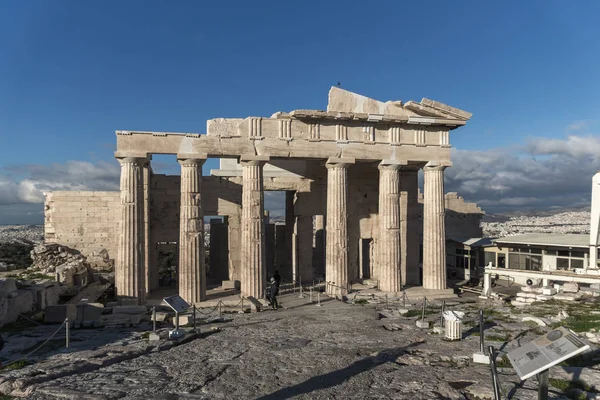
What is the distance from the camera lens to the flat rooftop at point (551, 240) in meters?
23.8

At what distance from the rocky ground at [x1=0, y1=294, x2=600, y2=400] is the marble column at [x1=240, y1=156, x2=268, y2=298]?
20.1ft

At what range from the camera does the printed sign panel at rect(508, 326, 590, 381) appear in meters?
5.77


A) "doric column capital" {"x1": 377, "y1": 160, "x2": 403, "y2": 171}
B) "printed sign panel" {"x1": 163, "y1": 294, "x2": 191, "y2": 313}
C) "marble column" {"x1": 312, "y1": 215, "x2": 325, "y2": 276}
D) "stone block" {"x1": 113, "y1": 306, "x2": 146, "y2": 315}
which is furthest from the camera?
"marble column" {"x1": 312, "y1": 215, "x2": 325, "y2": 276}

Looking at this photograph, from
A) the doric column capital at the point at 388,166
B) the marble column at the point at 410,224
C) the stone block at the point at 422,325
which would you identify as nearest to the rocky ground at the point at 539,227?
the marble column at the point at 410,224

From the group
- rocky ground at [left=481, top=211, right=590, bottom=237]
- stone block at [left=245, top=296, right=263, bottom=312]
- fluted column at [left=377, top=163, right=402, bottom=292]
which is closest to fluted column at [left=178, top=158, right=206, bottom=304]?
stone block at [left=245, top=296, right=263, bottom=312]

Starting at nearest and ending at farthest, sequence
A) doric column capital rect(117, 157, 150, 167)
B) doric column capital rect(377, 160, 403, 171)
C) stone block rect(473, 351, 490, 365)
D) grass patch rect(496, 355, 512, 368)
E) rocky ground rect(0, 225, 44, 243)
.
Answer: grass patch rect(496, 355, 512, 368), stone block rect(473, 351, 490, 365), doric column capital rect(117, 157, 150, 167), doric column capital rect(377, 160, 403, 171), rocky ground rect(0, 225, 44, 243)

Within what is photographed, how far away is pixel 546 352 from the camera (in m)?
6.15

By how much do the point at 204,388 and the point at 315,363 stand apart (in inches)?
110

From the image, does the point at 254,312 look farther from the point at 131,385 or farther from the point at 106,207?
the point at 106,207

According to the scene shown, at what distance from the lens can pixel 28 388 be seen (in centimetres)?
806

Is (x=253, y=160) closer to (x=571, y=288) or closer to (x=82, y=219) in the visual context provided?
(x=82, y=219)

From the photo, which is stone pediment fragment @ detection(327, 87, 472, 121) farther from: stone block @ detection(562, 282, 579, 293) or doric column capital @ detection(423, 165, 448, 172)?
stone block @ detection(562, 282, 579, 293)

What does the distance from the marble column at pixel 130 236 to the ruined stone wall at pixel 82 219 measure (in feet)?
22.7

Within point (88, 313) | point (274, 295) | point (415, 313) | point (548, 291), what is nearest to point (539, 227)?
point (548, 291)
